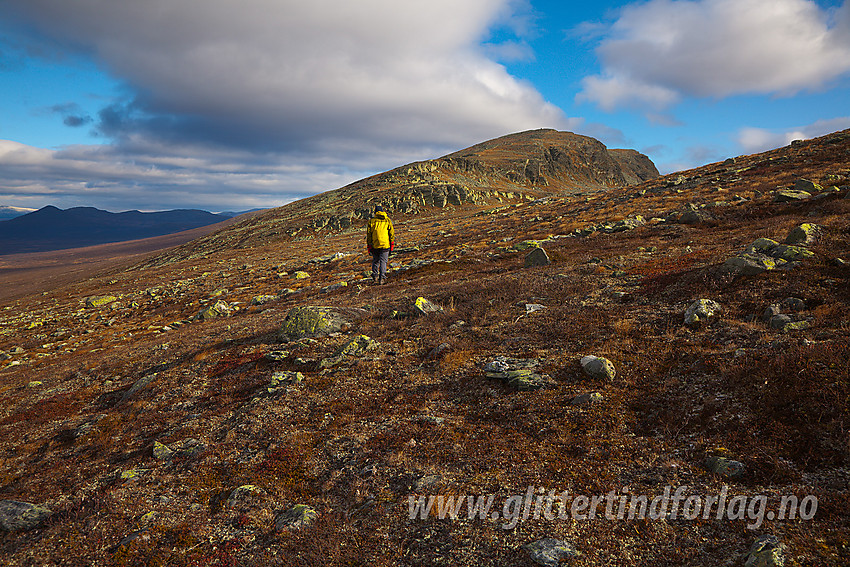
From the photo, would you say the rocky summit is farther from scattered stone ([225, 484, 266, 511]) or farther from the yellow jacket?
the yellow jacket

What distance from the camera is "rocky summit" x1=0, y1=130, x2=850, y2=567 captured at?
16.6 feet

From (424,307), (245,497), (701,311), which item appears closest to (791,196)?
(701,311)

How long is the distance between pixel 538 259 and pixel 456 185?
287 feet

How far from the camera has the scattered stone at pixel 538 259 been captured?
A: 21.0m

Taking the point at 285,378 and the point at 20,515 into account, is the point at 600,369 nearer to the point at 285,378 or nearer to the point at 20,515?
the point at 285,378

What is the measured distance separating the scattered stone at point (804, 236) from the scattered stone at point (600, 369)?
401 inches

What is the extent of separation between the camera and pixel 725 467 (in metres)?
5.40

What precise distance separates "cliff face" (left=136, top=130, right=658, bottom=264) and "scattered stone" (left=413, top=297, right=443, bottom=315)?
79323 mm

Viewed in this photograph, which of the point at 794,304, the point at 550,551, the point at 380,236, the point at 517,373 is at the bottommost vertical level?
the point at 550,551

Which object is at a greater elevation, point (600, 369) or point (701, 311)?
point (701, 311)

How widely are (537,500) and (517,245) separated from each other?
26.3 m

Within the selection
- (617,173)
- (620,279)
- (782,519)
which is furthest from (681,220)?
(617,173)

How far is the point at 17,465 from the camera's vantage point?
10.5 metres

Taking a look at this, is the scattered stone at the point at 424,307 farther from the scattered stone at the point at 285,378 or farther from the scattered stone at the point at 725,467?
the scattered stone at the point at 725,467
